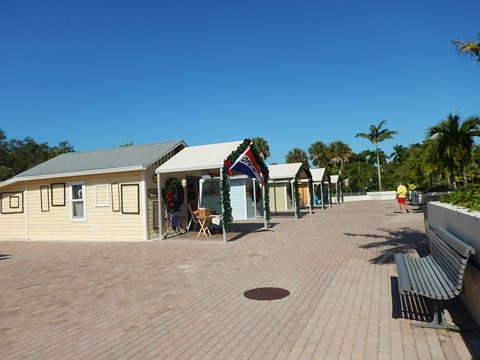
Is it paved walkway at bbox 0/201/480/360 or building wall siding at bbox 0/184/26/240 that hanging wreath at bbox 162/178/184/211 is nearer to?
paved walkway at bbox 0/201/480/360

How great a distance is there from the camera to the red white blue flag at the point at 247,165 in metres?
13.1

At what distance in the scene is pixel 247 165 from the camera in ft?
45.4

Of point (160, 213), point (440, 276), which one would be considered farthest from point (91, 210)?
point (440, 276)

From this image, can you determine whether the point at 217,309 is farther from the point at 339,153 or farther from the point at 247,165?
the point at 339,153

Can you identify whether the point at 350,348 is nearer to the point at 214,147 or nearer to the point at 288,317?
the point at 288,317

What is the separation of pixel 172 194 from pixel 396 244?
8141 mm

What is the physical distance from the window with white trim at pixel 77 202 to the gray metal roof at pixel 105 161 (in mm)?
670

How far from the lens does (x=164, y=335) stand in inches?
172

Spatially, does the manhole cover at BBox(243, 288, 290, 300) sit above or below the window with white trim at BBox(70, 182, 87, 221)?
below

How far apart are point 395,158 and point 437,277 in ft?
204

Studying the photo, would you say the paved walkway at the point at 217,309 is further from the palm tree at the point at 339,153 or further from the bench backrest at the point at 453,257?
the palm tree at the point at 339,153

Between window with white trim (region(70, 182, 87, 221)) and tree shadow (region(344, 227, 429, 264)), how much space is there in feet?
34.6

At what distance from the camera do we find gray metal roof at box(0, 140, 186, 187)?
13708 mm

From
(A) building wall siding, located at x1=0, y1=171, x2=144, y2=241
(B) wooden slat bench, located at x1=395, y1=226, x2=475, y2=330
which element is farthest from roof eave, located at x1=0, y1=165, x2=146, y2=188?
(B) wooden slat bench, located at x1=395, y1=226, x2=475, y2=330
